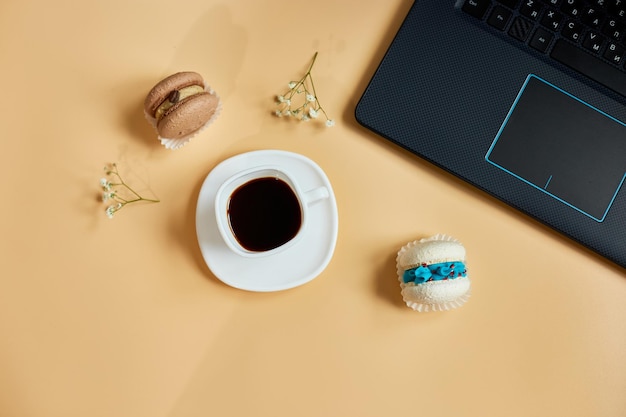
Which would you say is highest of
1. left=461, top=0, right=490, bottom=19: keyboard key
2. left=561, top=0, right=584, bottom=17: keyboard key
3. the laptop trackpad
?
left=561, top=0, right=584, bottom=17: keyboard key

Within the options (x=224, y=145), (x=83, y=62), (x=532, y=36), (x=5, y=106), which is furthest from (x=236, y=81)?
(x=532, y=36)

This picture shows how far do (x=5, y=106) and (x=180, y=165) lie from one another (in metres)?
0.29

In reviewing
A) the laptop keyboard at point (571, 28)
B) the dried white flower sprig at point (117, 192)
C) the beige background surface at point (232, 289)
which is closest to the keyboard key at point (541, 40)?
the laptop keyboard at point (571, 28)

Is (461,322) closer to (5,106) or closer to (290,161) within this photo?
(290,161)

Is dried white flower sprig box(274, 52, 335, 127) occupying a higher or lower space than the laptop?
lower

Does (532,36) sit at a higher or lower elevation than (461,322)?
higher

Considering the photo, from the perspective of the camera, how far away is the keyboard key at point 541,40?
0.77 metres

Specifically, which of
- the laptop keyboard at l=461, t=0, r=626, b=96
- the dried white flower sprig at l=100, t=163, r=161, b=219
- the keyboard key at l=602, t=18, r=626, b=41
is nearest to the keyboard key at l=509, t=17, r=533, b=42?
the laptop keyboard at l=461, t=0, r=626, b=96

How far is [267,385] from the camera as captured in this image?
0.79 metres

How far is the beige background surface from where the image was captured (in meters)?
0.78

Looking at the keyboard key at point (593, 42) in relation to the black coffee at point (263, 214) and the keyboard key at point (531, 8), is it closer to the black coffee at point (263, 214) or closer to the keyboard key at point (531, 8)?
the keyboard key at point (531, 8)

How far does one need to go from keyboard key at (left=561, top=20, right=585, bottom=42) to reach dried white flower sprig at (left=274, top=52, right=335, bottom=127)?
39 cm

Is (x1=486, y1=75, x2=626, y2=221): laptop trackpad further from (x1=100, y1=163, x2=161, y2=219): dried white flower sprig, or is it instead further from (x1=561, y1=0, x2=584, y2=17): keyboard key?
(x1=100, y1=163, x2=161, y2=219): dried white flower sprig

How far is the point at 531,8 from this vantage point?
764 mm
